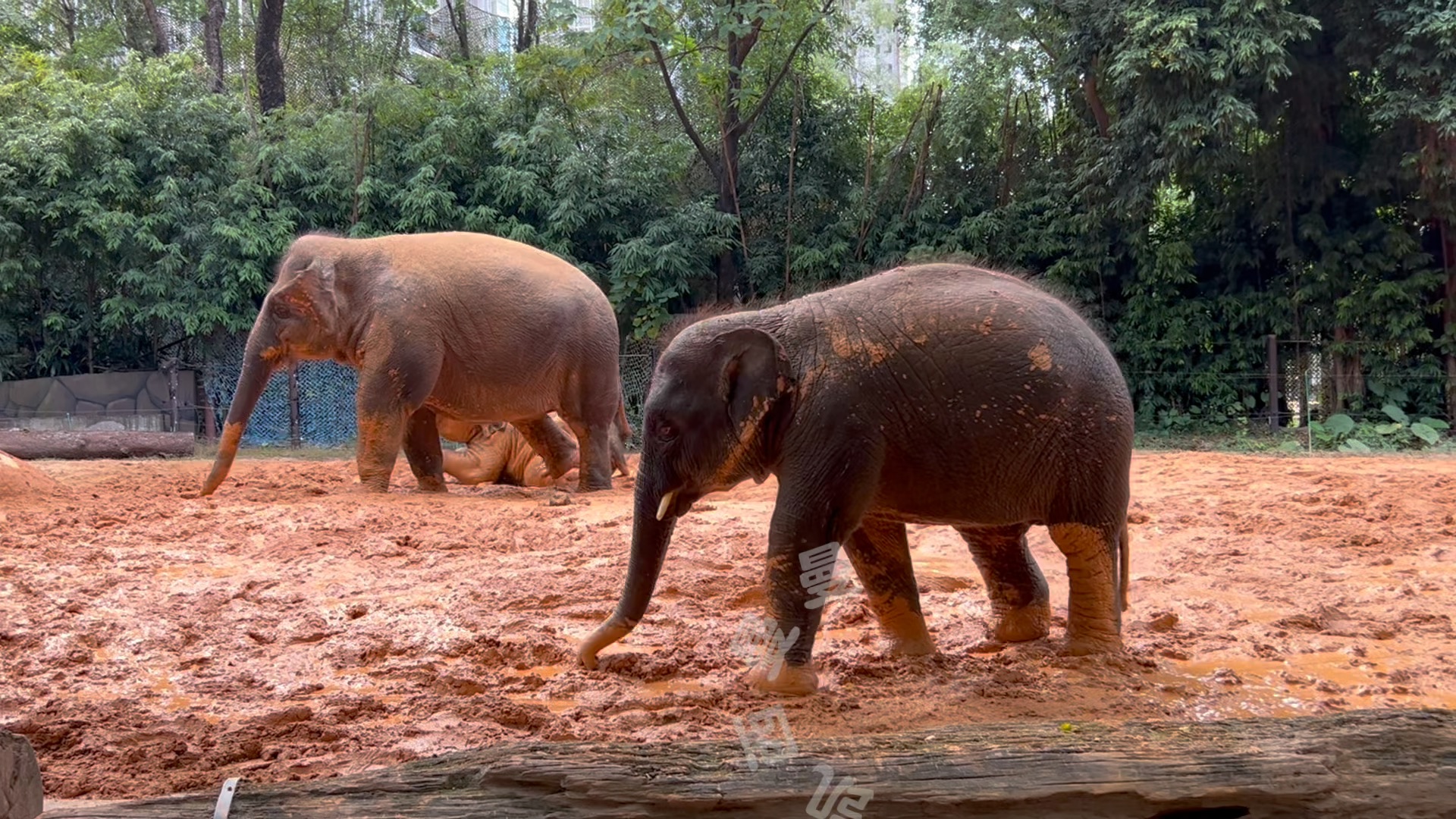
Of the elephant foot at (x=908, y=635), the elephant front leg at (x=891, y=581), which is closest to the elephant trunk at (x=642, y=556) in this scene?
the elephant front leg at (x=891, y=581)

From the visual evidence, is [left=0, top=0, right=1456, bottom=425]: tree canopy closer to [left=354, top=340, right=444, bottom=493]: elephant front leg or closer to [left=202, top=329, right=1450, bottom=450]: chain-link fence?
[left=202, top=329, right=1450, bottom=450]: chain-link fence

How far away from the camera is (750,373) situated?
13.6 feet

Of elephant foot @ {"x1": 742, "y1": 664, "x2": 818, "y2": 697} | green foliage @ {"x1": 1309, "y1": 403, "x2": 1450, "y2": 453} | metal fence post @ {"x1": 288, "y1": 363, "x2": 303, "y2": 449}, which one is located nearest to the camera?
elephant foot @ {"x1": 742, "y1": 664, "x2": 818, "y2": 697}

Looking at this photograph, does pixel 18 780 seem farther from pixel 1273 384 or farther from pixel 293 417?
pixel 1273 384

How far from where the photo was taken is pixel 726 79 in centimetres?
1956

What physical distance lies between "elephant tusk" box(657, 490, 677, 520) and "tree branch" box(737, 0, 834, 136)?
15280mm

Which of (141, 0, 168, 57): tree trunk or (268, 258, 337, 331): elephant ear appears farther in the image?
(141, 0, 168, 57): tree trunk

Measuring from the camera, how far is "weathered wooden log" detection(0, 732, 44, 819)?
2.20 m

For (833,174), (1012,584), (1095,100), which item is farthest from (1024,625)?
(833,174)

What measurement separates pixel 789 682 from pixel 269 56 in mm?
21363

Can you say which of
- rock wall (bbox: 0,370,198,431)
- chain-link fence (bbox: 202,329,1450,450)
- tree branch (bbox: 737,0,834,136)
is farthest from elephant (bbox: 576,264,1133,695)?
tree branch (bbox: 737,0,834,136)

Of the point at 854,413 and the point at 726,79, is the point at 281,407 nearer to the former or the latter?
the point at 726,79

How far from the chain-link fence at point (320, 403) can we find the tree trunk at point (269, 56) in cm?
704

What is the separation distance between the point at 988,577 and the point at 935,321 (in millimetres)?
1225
